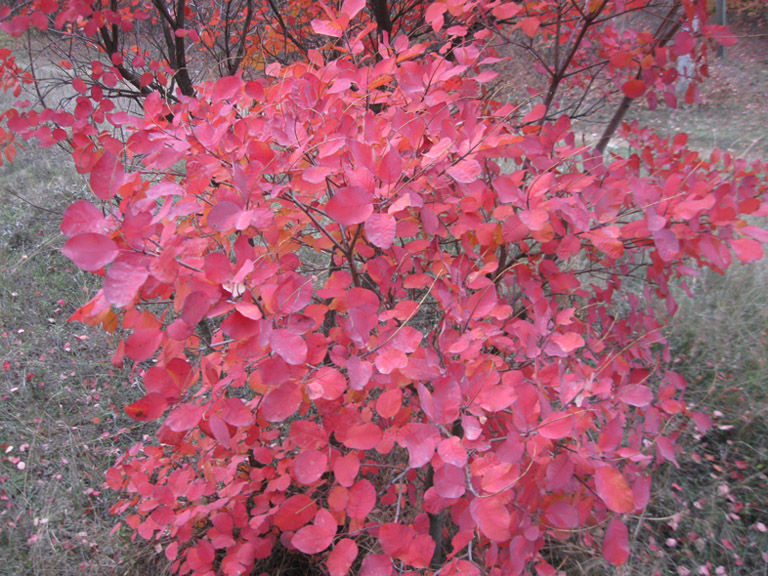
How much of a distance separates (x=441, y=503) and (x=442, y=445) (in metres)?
0.28

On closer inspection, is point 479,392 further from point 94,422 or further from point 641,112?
point 641,112

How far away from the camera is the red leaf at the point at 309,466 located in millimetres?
875

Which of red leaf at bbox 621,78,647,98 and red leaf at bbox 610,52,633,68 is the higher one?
red leaf at bbox 610,52,633,68

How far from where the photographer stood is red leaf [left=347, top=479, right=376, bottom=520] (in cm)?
93

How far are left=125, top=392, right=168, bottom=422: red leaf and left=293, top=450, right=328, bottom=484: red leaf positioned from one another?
262 mm

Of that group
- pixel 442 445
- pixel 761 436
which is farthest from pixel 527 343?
pixel 761 436

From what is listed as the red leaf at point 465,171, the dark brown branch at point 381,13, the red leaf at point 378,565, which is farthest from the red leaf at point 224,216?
the dark brown branch at point 381,13

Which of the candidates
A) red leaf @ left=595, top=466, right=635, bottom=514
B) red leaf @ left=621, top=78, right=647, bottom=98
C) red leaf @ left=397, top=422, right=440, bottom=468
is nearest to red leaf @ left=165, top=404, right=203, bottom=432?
red leaf @ left=397, top=422, right=440, bottom=468

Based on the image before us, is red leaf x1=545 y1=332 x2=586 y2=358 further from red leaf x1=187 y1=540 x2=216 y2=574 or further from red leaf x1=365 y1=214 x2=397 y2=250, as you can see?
red leaf x1=187 y1=540 x2=216 y2=574

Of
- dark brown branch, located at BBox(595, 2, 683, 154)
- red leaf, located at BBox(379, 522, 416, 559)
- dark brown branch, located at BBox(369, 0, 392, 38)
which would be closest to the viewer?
red leaf, located at BBox(379, 522, 416, 559)

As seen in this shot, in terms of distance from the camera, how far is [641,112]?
27.7ft

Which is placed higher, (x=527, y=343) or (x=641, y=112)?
(x=527, y=343)

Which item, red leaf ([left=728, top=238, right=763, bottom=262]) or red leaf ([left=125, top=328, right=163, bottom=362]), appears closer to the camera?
red leaf ([left=125, top=328, right=163, bottom=362])

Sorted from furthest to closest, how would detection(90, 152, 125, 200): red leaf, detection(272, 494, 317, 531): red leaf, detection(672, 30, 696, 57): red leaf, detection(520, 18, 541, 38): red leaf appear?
detection(520, 18, 541, 38): red leaf < detection(672, 30, 696, 57): red leaf < detection(272, 494, 317, 531): red leaf < detection(90, 152, 125, 200): red leaf
